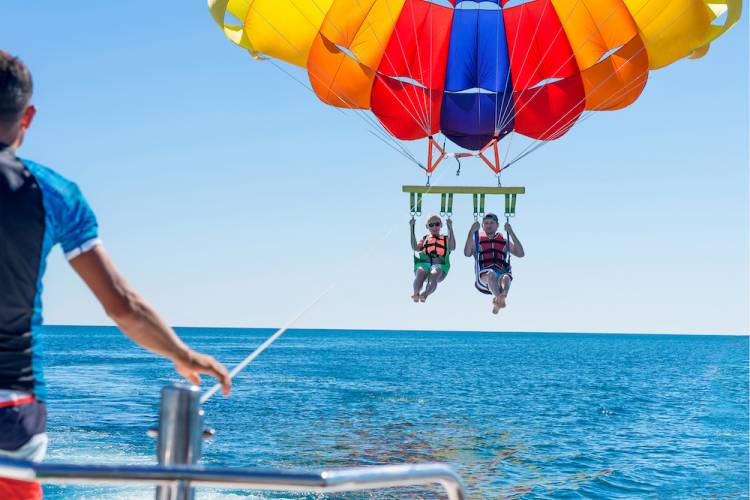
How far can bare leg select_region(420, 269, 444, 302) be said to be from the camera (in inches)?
407

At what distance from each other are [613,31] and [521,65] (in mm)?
1304

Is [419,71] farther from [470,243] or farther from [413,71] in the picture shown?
[470,243]

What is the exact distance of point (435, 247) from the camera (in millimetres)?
10336

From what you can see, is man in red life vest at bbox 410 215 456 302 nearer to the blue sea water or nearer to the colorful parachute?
the colorful parachute

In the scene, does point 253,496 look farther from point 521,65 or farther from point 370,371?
point 370,371

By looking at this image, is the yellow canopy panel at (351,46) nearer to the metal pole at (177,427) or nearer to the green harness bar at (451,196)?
the green harness bar at (451,196)

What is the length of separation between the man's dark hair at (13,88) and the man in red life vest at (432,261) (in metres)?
8.49

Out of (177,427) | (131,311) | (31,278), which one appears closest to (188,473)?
(177,427)

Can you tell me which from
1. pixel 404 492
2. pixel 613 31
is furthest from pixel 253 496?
pixel 613 31

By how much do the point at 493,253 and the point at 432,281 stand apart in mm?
819

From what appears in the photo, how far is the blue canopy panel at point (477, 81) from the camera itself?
38.9ft

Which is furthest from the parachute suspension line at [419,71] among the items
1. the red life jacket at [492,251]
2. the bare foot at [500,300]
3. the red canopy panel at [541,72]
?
the bare foot at [500,300]

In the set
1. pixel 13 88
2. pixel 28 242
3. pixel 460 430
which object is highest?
pixel 13 88

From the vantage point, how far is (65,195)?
1969mm
